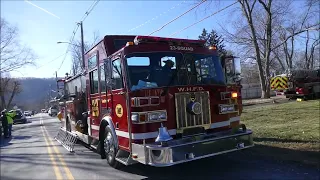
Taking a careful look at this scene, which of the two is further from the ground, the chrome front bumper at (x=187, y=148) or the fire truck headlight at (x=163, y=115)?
the fire truck headlight at (x=163, y=115)

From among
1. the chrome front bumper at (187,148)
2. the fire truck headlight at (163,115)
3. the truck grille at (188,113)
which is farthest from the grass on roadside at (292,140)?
the fire truck headlight at (163,115)

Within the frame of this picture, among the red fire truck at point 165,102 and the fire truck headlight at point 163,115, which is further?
the fire truck headlight at point 163,115

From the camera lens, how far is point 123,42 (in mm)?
7820

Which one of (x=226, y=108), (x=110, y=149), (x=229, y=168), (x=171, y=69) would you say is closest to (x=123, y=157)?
(x=110, y=149)

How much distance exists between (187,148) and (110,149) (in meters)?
2.33

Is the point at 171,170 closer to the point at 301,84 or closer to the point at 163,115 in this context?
the point at 163,115

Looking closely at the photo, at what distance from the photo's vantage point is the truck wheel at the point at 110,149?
7105 mm

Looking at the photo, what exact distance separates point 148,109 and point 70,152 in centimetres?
556

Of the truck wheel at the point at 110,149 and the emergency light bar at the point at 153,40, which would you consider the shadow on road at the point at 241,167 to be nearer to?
the truck wheel at the point at 110,149

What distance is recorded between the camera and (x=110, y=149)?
288 inches

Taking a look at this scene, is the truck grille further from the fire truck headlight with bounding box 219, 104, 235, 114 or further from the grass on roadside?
the grass on roadside

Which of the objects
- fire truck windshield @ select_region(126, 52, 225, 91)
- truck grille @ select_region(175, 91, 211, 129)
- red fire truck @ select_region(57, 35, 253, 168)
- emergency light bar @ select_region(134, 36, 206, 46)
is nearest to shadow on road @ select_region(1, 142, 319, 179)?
red fire truck @ select_region(57, 35, 253, 168)

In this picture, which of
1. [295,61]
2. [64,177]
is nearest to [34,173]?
[64,177]

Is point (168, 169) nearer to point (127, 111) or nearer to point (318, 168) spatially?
point (127, 111)
